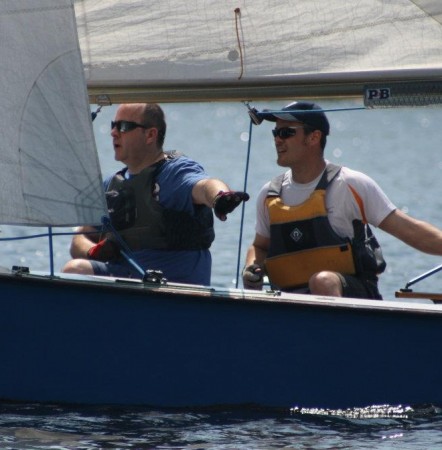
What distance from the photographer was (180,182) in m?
6.16

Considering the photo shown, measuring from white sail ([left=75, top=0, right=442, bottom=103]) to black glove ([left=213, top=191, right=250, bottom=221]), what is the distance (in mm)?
569

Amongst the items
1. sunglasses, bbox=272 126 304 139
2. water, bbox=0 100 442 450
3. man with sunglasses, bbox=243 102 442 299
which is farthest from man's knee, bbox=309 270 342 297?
sunglasses, bbox=272 126 304 139

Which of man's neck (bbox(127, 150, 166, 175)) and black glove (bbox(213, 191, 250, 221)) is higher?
man's neck (bbox(127, 150, 166, 175))

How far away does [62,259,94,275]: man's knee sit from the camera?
6.10 meters

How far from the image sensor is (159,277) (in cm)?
566

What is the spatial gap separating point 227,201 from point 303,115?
0.73 m

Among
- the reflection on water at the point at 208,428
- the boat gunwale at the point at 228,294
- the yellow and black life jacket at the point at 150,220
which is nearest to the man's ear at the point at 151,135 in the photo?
the yellow and black life jacket at the point at 150,220

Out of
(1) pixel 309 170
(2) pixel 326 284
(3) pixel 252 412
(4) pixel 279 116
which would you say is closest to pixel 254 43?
(4) pixel 279 116

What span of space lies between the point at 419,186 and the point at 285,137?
36.1 ft

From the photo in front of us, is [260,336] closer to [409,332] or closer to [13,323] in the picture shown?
[409,332]

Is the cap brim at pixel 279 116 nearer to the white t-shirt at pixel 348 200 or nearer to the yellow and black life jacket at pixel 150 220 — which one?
the white t-shirt at pixel 348 200

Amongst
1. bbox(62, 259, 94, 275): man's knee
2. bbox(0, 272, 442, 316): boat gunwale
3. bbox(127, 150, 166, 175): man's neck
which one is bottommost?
bbox(0, 272, 442, 316): boat gunwale

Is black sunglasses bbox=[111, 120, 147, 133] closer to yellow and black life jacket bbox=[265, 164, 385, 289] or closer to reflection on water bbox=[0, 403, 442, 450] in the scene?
yellow and black life jacket bbox=[265, 164, 385, 289]

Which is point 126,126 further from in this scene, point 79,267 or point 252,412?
point 252,412
